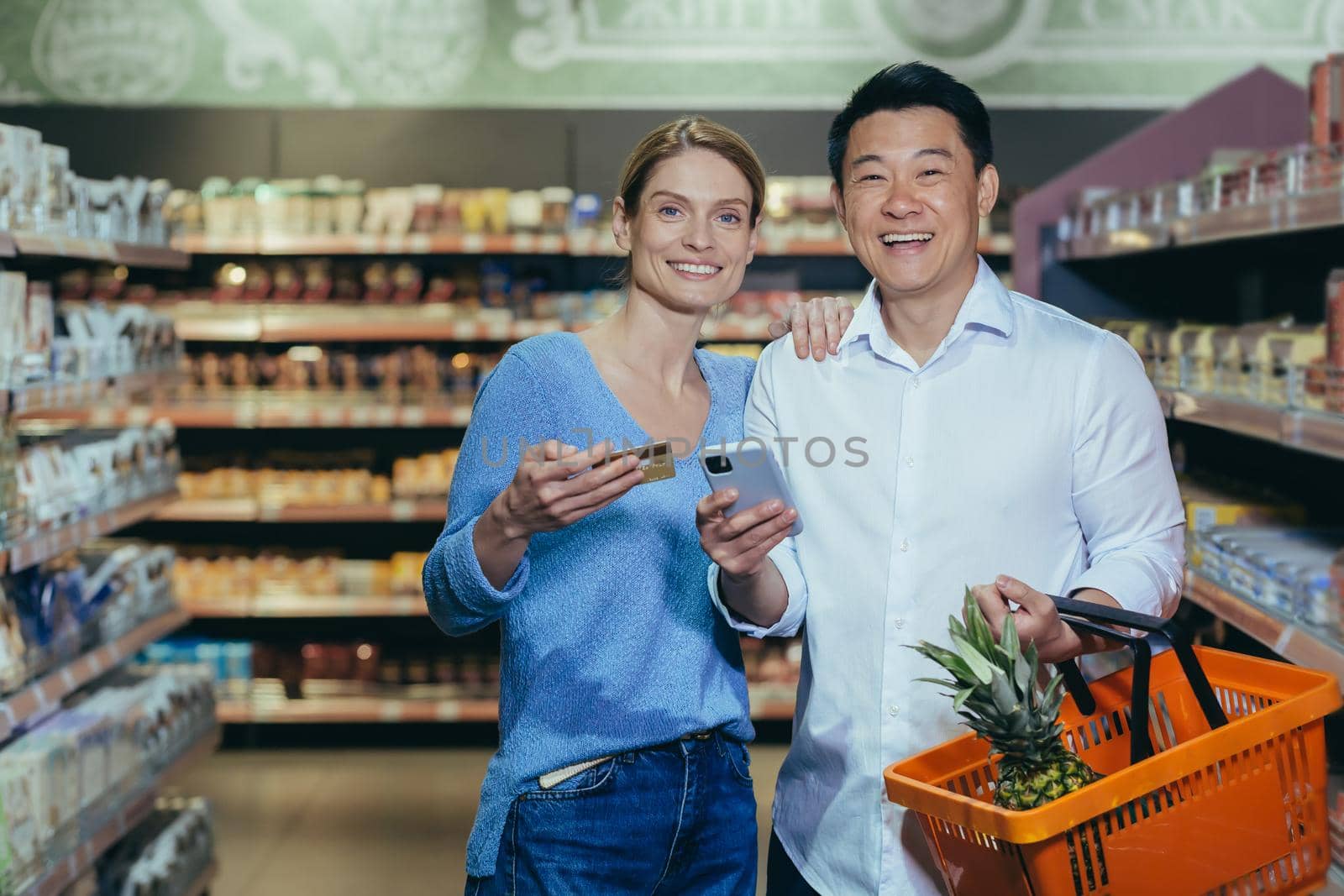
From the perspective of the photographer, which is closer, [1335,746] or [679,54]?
[1335,746]

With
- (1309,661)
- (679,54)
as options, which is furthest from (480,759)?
(1309,661)

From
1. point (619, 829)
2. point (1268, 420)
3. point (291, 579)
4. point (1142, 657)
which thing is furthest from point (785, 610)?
point (291, 579)

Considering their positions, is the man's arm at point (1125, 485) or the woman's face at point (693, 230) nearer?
the man's arm at point (1125, 485)

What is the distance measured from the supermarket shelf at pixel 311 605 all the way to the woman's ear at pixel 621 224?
3.68 metres

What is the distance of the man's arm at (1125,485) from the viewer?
1636 mm

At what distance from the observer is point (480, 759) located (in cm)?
565

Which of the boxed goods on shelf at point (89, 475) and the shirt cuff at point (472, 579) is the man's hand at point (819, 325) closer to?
the shirt cuff at point (472, 579)

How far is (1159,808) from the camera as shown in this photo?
54.3 inches

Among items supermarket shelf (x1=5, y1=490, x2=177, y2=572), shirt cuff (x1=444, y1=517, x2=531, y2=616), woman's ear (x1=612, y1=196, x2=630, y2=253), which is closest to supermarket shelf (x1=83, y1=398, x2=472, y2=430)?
supermarket shelf (x1=5, y1=490, x2=177, y2=572)

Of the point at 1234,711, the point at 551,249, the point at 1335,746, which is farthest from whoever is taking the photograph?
the point at 551,249

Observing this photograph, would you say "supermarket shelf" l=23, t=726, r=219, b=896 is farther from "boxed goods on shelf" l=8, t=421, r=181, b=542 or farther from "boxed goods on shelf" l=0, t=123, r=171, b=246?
"boxed goods on shelf" l=0, t=123, r=171, b=246

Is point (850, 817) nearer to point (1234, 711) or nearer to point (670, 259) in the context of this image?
point (1234, 711)

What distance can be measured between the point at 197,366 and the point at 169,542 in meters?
0.89

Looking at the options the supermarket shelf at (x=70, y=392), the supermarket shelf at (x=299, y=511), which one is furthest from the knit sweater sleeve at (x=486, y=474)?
the supermarket shelf at (x=299, y=511)
